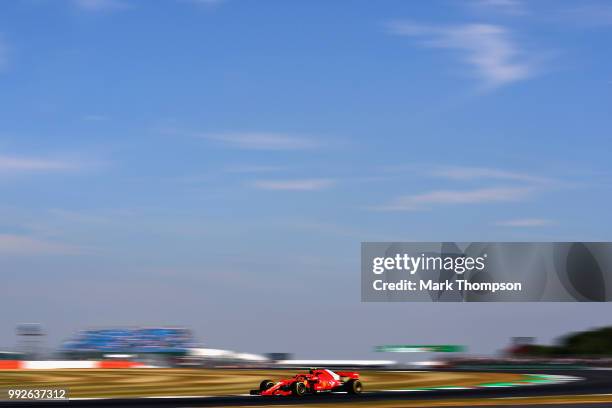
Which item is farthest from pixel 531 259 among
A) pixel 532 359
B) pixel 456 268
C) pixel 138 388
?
pixel 138 388

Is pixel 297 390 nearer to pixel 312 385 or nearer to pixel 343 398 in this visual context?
A: pixel 312 385

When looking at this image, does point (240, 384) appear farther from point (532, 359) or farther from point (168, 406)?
point (532, 359)

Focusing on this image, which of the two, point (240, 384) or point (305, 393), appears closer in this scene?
point (305, 393)

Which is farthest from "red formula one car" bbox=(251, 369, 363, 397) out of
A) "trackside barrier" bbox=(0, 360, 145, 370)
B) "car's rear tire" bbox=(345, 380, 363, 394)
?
"trackside barrier" bbox=(0, 360, 145, 370)

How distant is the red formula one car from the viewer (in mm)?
32031

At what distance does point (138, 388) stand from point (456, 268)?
25.1m

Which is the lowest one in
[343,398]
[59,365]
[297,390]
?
[343,398]

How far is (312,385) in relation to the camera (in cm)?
3250

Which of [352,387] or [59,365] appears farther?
[59,365]

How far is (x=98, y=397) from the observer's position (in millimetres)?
34375

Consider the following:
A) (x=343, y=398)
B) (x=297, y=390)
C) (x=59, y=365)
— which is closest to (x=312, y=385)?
(x=297, y=390)

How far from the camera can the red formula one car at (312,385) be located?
3203 cm

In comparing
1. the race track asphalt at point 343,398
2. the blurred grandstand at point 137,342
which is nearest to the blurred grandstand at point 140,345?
the blurred grandstand at point 137,342

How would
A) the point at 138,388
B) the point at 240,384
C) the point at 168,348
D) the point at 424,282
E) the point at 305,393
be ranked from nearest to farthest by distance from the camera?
the point at 305,393, the point at 138,388, the point at 240,384, the point at 424,282, the point at 168,348
